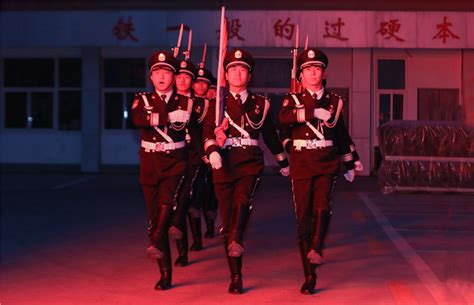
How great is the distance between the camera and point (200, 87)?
370 inches

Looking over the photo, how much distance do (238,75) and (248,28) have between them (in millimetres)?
14074

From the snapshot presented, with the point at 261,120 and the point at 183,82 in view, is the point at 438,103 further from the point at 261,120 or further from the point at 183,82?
the point at 261,120

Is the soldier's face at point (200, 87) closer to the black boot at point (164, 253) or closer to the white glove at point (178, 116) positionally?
the white glove at point (178, 116)

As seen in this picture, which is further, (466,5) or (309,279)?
(466,5)

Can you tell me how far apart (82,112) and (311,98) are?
16262 millimetres

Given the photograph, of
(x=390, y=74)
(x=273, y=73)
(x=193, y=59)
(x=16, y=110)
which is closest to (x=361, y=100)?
(x=390, y=74)

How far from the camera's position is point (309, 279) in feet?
23.2

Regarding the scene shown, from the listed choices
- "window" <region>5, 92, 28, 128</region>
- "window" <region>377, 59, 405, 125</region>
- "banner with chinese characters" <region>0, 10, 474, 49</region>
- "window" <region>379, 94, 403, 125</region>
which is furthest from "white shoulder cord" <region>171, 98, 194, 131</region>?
"window" <region>5, 92, 28, 128</region>

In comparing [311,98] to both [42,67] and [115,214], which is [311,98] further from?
[42,67]

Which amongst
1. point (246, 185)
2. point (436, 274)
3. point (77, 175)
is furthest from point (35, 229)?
point (77, 175)

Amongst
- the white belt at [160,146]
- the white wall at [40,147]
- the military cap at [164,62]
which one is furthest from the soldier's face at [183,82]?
the white wall at [40,147]

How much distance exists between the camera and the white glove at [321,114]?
23.3 feet

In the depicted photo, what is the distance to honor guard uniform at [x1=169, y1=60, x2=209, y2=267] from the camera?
792 centimetres

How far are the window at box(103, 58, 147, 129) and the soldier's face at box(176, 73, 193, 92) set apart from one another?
14.7m
